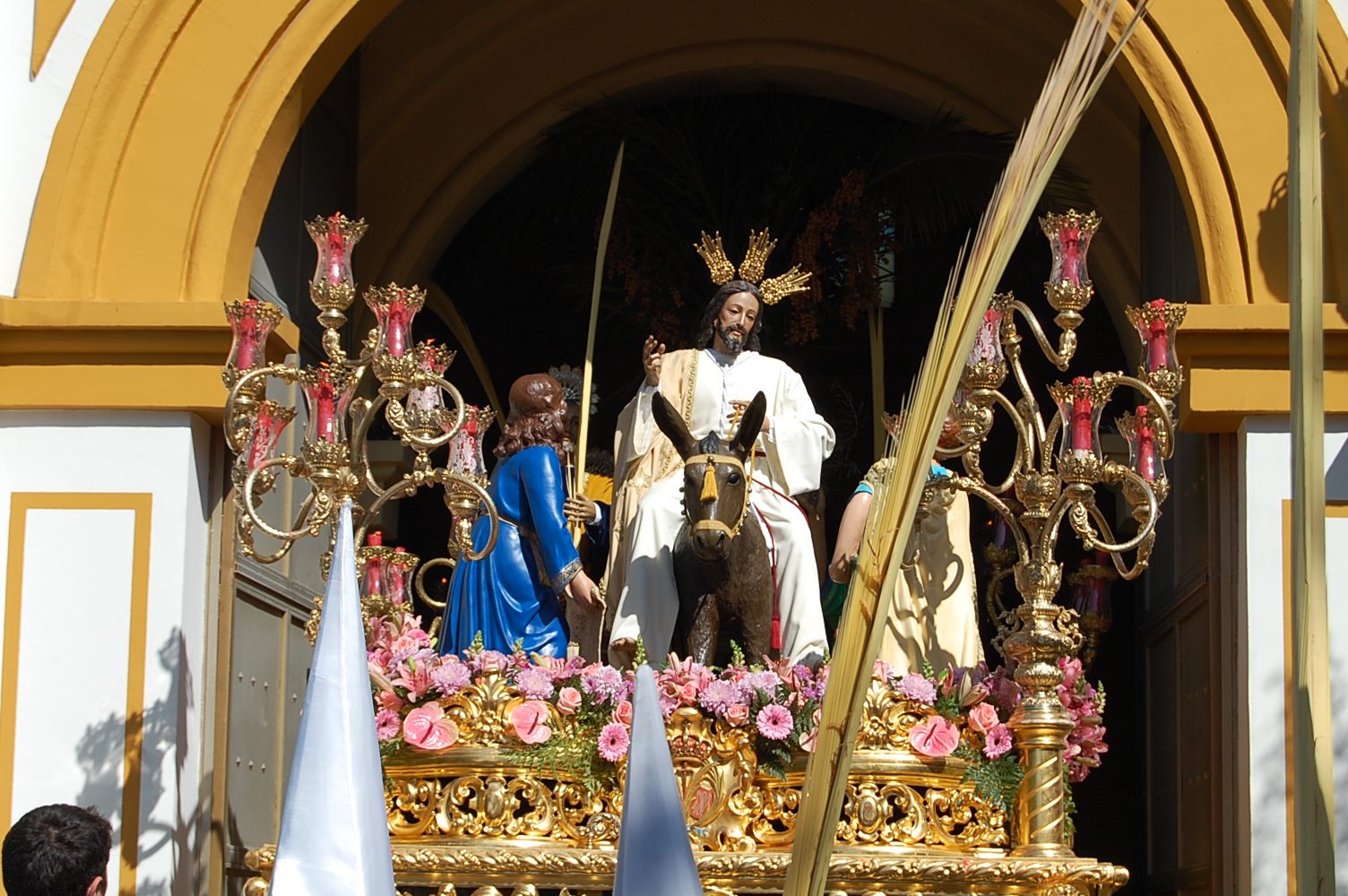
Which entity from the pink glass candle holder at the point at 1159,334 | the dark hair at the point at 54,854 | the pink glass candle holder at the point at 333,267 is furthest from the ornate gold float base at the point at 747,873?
the dark hair at the point at 54,854

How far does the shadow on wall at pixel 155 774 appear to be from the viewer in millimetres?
7012

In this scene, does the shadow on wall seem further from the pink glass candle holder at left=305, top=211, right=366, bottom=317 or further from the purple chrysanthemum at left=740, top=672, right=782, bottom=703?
→ the purple chrysanthemum at left=740, top=672, right=782, bottom=703

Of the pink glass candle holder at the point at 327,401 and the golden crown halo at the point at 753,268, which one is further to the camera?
the golden crown halo at the point at 753,268

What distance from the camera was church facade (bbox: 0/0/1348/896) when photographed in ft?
23.1

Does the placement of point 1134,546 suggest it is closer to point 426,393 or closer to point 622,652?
point 622,652

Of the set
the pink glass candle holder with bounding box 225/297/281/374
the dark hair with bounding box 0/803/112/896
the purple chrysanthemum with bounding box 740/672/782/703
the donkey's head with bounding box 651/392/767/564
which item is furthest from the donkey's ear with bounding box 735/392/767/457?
the dark hair with bounding box 0/803/112/896

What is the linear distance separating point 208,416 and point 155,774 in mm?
1503

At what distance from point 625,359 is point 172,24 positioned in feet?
13.3

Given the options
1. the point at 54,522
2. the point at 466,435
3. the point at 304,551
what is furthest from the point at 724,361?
the point at 54,522

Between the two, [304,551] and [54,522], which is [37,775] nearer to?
[54,522]

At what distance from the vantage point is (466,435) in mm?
7680

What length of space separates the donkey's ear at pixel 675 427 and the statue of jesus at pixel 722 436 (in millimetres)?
271

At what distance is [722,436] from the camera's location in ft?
26.6

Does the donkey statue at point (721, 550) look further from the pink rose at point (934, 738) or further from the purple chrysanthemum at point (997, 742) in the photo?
the purple chrysanthemum at point (997, 742)
